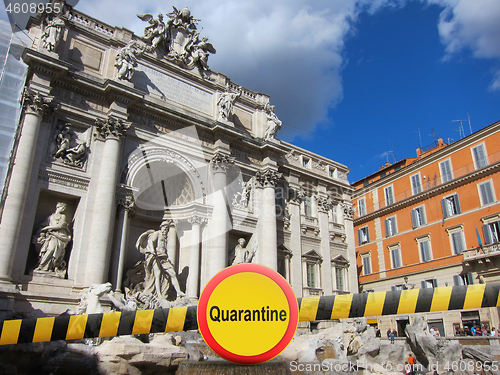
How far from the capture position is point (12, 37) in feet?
55.5

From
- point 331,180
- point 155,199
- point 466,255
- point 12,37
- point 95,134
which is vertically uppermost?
point 12,37

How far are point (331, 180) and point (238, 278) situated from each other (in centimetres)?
2471

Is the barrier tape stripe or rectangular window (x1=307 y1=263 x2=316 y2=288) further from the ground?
rectangular window (x1=307 y1=263 x2=316 y2=288)

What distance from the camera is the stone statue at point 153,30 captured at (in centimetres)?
2033

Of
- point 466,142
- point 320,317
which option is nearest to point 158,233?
point 320,317

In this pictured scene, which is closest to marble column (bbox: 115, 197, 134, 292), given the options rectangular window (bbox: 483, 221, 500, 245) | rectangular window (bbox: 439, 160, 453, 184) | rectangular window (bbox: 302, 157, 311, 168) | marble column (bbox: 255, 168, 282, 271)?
marble column (bbox: 255, 168, 282, 271)

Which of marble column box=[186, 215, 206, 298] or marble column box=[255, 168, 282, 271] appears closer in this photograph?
marble column box=[186, 215, 206, 298]

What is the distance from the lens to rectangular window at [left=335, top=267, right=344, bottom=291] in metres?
25.6

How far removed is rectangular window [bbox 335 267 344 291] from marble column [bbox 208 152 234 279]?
30.7 ft

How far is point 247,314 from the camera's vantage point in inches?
148

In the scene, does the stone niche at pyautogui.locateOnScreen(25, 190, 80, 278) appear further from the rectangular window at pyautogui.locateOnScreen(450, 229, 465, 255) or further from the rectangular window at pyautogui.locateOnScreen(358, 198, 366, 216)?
the rectangular window at pyautogui.locateOnScreen(358, 198, 366, 216)

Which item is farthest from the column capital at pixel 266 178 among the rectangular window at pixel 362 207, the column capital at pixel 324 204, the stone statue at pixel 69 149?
the rectangular window at pixel 362 207

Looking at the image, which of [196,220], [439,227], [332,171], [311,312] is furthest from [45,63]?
[439,227]

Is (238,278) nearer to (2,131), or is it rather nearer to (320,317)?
(320,317)
